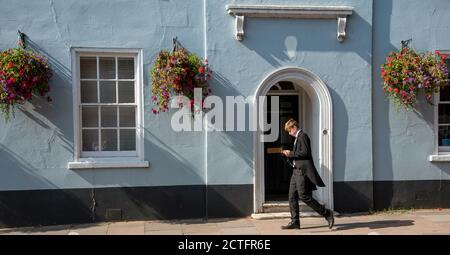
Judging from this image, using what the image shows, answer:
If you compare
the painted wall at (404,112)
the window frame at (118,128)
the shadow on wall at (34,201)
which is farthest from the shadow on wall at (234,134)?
the shadow on wall at (34,201)

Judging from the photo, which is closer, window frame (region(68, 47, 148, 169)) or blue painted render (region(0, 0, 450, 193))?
blue painted render (region(0, 0, 450, 193))

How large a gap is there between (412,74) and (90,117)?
5987 mm

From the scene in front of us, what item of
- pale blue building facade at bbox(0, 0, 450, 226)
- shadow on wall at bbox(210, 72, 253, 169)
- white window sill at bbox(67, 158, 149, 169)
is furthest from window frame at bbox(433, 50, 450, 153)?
white window sill at bbox(67, 158, 149, 169)

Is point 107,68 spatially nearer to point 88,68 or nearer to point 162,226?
point 88,68

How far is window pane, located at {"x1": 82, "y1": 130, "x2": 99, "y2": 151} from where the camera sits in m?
8.96

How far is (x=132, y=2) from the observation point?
8.83 meters

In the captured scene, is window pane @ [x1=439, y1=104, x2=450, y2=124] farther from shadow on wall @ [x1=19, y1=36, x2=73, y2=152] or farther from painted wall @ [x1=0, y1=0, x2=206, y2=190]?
shadow on wall @ [x1=19, y1=36, x2=73, y2=152]

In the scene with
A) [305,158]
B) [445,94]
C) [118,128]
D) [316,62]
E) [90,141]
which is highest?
[316,62]

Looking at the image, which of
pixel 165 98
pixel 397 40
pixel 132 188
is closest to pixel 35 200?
pixel 132 188

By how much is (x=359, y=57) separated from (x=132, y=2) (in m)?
4.41

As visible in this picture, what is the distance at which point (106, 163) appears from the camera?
873 cm

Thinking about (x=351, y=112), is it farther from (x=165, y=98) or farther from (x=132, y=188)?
(x=132, y=188)

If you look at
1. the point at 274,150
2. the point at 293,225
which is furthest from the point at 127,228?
the point at 274,150

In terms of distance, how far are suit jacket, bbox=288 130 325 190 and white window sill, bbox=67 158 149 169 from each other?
8.83 ft
